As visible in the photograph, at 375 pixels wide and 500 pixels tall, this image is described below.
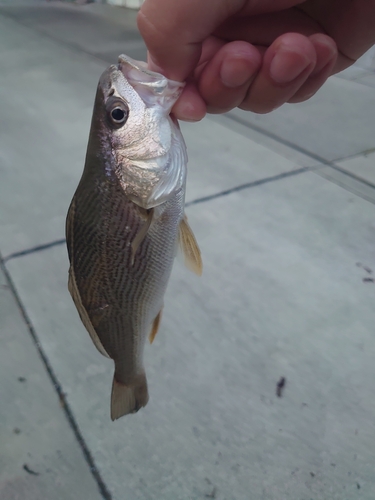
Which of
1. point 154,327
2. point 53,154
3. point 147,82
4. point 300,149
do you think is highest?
point 147,82

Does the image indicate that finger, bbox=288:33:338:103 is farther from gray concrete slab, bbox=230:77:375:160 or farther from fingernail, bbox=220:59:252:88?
gray concrete slab, bbox=230:77:375:160

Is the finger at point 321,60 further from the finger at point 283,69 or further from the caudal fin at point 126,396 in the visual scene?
the caudal fin at point 126,396

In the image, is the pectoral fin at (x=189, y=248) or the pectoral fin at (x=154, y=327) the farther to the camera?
the pectoral fin at (x=154, y=327)

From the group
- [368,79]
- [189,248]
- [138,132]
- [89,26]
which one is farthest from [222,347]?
[89,26]

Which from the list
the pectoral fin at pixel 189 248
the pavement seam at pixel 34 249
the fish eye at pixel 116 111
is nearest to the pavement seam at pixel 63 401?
the pavement seam at pixel 34 249

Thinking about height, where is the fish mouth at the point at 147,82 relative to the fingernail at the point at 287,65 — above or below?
below

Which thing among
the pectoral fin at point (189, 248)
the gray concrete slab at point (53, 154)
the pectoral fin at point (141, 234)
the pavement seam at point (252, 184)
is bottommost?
the gray concrete slab at point (53, 154)

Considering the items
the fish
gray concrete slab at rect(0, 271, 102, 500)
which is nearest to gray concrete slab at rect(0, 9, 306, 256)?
gray concrete slab at rect(0, 271, 102, 500)

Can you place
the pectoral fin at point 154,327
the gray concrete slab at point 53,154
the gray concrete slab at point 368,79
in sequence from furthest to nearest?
1. the gray concrete slab at point 368,79
2. the gray concrete slab at point 53,154
3. the pectoral fin at point 154,327

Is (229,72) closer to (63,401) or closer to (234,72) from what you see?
(234,72)
